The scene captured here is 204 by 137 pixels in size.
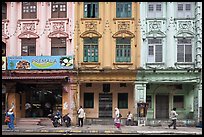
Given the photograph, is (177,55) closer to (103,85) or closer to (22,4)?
(103,85)

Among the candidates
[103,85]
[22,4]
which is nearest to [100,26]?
[103,85]

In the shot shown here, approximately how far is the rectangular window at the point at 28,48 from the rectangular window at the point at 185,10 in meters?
11.8

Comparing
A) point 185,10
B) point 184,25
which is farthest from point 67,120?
point 185,10

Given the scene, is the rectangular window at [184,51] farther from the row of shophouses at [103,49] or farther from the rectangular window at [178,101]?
the rectangular window at [178,101]

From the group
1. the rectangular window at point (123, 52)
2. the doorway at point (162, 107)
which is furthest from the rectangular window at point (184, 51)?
the rectangular window at point (123, 52)

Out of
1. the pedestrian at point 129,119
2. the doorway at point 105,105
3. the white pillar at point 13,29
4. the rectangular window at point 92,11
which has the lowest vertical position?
the pedestrian at point 129,119

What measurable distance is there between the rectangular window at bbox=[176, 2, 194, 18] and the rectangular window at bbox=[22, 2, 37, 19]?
1151 centimetres

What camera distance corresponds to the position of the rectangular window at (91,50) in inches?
1035

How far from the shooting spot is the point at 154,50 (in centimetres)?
2603

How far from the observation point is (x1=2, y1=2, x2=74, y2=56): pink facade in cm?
2634

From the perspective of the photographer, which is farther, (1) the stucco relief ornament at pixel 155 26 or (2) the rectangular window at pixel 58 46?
(2) the rectangular window at pixel 58 46

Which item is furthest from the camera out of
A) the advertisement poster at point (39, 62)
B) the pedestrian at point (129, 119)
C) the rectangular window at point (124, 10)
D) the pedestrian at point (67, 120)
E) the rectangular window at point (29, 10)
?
the rectangular window at point (29, 10)

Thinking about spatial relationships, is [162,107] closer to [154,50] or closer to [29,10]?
[154,50]

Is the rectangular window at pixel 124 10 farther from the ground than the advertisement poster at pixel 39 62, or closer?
→ farther from the ground
